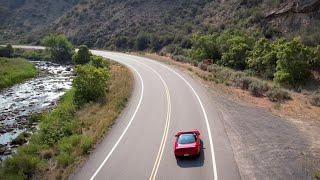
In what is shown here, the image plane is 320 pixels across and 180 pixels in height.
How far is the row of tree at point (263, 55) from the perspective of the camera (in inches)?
1815

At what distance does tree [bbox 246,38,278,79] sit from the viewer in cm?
5044

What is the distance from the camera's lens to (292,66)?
150ft

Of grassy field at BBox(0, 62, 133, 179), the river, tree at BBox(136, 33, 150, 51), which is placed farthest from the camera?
tree at BBox(136, 33, 150, 51)

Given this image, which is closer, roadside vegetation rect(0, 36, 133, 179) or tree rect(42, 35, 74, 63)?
roadside vegetation rect(0, 36, 133, 179)

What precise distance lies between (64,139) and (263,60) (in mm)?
29311

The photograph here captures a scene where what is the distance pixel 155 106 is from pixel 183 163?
13.5m

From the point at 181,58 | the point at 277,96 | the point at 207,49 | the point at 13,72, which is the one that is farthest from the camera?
the point at 181,58

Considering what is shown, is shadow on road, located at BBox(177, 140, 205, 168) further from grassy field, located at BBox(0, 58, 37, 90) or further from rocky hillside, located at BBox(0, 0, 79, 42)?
rocky hillside, located at BBox(0, 0, 79, 42)

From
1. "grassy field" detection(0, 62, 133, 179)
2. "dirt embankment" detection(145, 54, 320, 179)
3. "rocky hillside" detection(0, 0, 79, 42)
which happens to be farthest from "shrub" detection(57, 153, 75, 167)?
"rocky hillside" detection(0, 0, 79, 42)

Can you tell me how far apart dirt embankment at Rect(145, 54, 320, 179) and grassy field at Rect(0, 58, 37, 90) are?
117 ft

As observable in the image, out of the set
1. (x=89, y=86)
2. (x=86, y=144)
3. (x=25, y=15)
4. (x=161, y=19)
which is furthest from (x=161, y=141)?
(x=25, y=15)

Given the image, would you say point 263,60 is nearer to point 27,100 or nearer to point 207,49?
point 207,49

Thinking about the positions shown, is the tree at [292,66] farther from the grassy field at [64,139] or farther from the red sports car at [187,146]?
the red sports car at [187,146]

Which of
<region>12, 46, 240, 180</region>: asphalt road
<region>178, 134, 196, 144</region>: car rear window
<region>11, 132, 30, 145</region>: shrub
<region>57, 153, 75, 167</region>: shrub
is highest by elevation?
<region>178, 134, 196, 144</region>: car rear window
